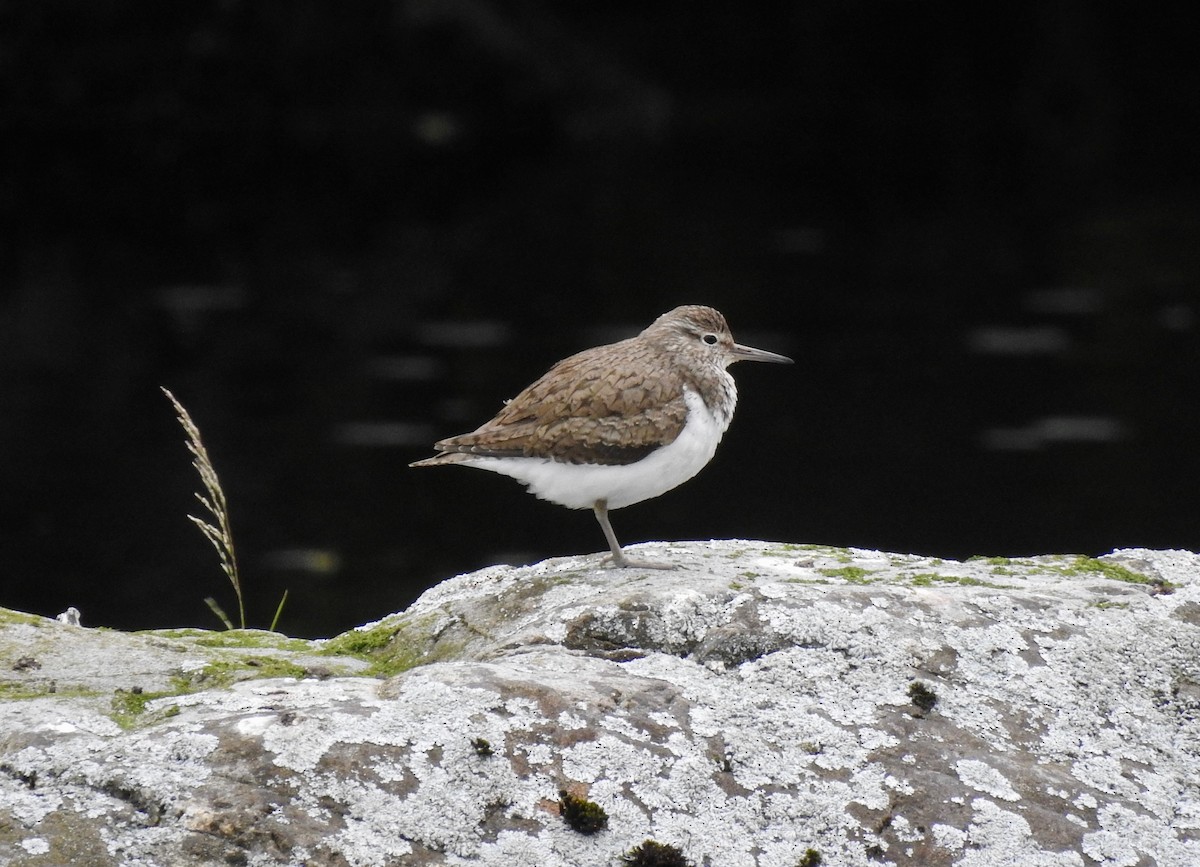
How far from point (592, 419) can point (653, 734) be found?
2355mm

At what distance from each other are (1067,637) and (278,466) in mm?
14196

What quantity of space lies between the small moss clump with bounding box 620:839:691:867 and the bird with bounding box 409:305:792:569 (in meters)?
2.26

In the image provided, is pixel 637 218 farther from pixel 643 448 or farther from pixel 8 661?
pixel 8 661

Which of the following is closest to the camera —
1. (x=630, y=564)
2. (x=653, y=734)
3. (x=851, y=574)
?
(x=653, y=734)

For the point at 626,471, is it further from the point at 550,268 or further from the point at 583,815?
the point at 550,268

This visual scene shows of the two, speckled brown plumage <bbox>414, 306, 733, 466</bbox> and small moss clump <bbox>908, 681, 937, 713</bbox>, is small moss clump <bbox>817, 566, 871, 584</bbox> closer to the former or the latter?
small moss clump <bbox>908, 681, 937, 713</bbox>

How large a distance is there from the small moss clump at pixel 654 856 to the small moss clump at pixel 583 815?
0.36 feet

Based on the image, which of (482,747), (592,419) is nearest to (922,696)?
(482,747)

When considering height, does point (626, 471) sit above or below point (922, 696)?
above

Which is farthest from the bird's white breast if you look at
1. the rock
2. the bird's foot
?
the rock

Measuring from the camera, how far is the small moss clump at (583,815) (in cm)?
→ 426

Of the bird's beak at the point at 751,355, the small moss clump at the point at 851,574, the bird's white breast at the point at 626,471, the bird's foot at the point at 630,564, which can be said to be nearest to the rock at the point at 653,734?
the small moss clump at the point at 851,574

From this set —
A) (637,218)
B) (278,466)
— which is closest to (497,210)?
(637,218)

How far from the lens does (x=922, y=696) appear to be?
4.89 metres
